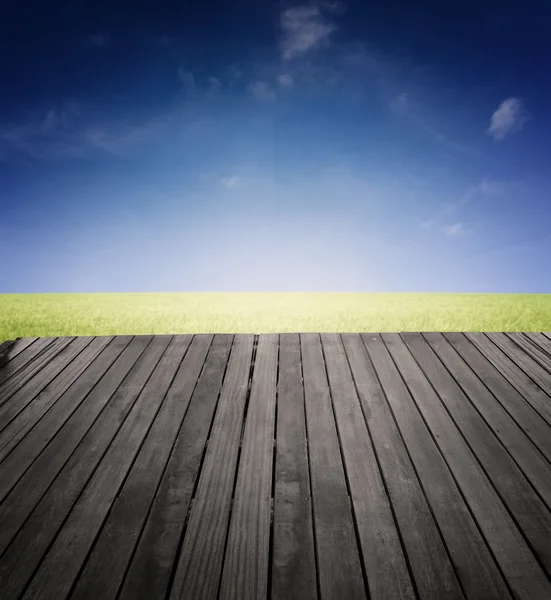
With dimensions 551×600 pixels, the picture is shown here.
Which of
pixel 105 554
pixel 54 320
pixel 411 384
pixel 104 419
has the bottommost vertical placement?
pixel 105 554

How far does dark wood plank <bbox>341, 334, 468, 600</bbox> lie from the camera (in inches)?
46.8

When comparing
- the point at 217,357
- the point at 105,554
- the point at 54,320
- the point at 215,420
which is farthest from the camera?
the point at 54,320

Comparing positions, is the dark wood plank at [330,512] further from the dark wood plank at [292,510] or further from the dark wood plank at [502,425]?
the dark wood plank at [502,425]

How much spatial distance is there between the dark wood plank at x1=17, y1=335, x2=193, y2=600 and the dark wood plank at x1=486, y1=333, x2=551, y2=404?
283 centimetres

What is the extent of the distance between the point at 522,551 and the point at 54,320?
8.81 metres

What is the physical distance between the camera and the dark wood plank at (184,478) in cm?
121

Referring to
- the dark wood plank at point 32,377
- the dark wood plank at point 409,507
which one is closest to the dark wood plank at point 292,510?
the dark wood plank at point 409,507

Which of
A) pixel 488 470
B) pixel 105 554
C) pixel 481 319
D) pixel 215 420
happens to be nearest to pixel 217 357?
pixel 215 420

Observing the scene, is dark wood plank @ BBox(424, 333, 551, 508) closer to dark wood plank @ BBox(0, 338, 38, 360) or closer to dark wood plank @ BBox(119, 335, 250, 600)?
dark wood plank @ BBox(119, 335, 250, 600)

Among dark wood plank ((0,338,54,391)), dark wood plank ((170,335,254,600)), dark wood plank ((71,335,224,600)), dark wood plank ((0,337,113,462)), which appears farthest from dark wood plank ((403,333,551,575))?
dark wood plank ((0,338,54,391))

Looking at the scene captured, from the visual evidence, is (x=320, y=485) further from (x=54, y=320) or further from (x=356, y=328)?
(x=54, y=320)

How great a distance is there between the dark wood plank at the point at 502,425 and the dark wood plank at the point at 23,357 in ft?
11.2

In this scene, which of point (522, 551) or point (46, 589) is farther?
point (522, 551)

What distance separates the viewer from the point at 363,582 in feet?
3.90
